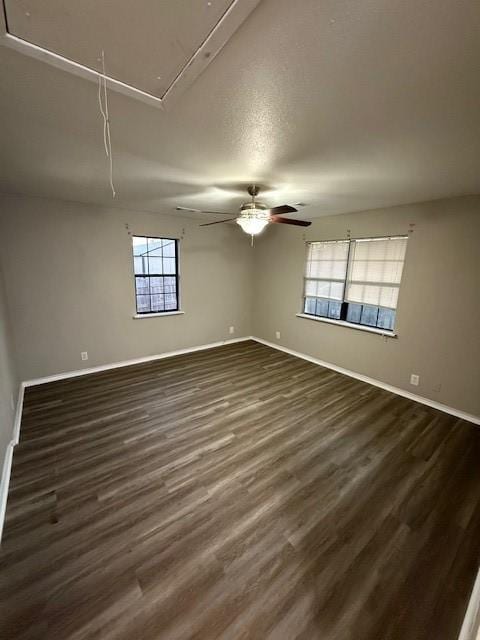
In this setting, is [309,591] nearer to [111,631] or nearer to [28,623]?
[111,631]

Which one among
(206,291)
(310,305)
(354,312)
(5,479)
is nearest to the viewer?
(5,479)

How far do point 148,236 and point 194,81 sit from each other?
337cm

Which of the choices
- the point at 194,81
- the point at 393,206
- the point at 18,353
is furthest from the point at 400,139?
the point at 18,353

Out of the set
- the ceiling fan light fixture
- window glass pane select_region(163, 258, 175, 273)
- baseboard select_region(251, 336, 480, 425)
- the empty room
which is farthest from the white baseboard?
baseboard select_region(251, 336, 480, 425)

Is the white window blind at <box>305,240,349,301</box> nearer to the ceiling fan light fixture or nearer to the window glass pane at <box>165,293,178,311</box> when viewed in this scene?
the ceiling fan light fixture

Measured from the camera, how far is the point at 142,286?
14.5 ft

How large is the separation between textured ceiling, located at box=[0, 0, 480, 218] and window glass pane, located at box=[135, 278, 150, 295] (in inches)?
71.2

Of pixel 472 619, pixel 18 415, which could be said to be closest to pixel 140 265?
pixel 18 415

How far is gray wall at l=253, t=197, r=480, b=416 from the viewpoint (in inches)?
116

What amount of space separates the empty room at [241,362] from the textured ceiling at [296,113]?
0.02m

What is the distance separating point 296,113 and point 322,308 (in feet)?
11.6

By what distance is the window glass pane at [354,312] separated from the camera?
4076 millimetres

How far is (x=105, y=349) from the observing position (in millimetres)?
4156

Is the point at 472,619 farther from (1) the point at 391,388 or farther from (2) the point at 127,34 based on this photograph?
(2) the point at 127,34
